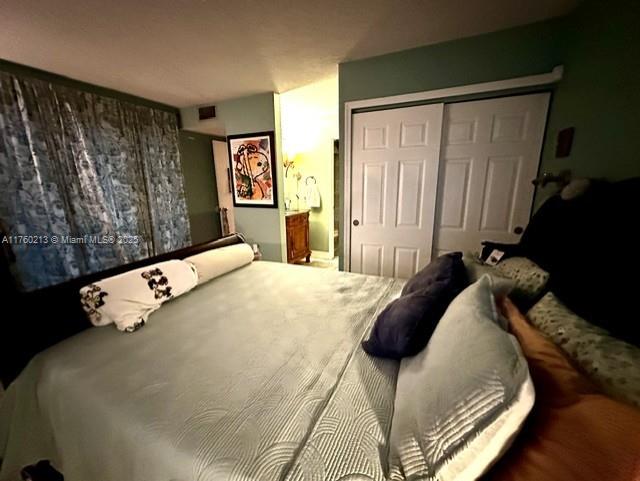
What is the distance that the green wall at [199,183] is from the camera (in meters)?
3.75

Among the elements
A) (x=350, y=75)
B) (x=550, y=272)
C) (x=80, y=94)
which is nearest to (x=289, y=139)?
(x=350, y=75)

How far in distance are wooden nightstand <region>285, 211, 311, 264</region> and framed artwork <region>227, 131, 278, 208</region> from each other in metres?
0.55

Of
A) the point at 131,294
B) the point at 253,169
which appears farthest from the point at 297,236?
the point at 131,294

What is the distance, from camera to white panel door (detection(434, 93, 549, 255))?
1.90 m

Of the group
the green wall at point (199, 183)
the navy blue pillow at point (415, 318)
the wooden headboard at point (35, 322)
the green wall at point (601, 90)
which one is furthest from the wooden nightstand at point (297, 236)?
the green wall at point (601, 90)

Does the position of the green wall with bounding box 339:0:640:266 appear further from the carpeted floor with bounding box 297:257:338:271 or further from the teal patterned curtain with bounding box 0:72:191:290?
the teal patterned curtain with bounding box 0:72:191:290

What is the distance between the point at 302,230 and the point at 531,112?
3.03 m

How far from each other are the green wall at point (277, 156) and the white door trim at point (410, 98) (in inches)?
38.3

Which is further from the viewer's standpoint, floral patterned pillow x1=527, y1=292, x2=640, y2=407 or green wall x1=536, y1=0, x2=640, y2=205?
green wall x1=536, y1=0, x2=640, y2=205

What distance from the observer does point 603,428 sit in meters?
0.43

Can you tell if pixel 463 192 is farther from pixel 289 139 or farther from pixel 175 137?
pixel 175 137

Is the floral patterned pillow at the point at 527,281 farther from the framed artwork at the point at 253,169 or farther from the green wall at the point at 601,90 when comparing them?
the framed artwork at the point at 253,169

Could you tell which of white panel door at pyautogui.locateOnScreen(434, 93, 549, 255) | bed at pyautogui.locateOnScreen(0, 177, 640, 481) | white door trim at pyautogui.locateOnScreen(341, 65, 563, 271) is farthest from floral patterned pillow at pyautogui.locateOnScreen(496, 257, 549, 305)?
white door trim at pyautogui.locateOnScreen(341, 65, 563, 271)

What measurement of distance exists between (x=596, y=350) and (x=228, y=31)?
2489 millimetres
